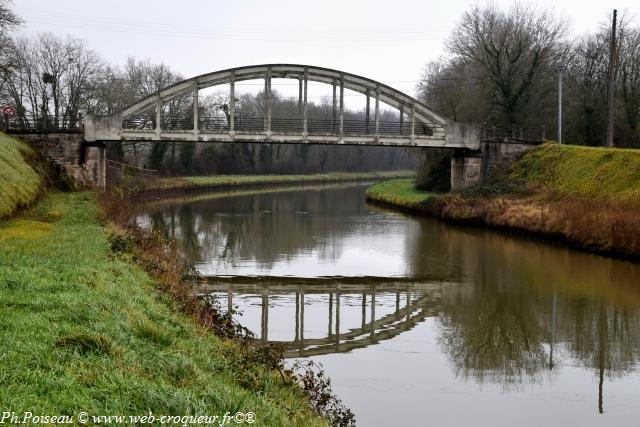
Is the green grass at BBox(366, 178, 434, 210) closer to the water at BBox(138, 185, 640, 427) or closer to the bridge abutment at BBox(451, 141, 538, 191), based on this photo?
the bridge abutment at BBox(451, 141, 538, 191)

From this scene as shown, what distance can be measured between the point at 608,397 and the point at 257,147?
77.6 m

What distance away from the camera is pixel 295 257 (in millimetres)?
25562

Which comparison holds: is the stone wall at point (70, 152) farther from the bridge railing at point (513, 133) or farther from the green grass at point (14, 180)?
the bridge railing at point (513, 133)

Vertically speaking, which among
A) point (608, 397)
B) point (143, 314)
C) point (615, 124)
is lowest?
point (608, 397)

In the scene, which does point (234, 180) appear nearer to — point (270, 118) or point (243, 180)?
point (243, 180)

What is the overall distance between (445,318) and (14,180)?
17.5 m

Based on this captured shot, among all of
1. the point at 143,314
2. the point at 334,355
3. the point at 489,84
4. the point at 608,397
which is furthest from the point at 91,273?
the point at 489,84

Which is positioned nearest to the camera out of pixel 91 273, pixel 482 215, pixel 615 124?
pixel 91 273

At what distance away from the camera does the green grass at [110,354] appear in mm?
6195

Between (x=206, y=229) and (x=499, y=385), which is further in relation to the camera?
(x=206, y=229)

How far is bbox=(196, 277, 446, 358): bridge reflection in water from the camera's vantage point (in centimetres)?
1413

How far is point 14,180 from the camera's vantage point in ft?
84.3

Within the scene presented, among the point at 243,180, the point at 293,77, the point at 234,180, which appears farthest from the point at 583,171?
the point at 243,180

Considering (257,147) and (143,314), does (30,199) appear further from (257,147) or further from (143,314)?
(257,147)
